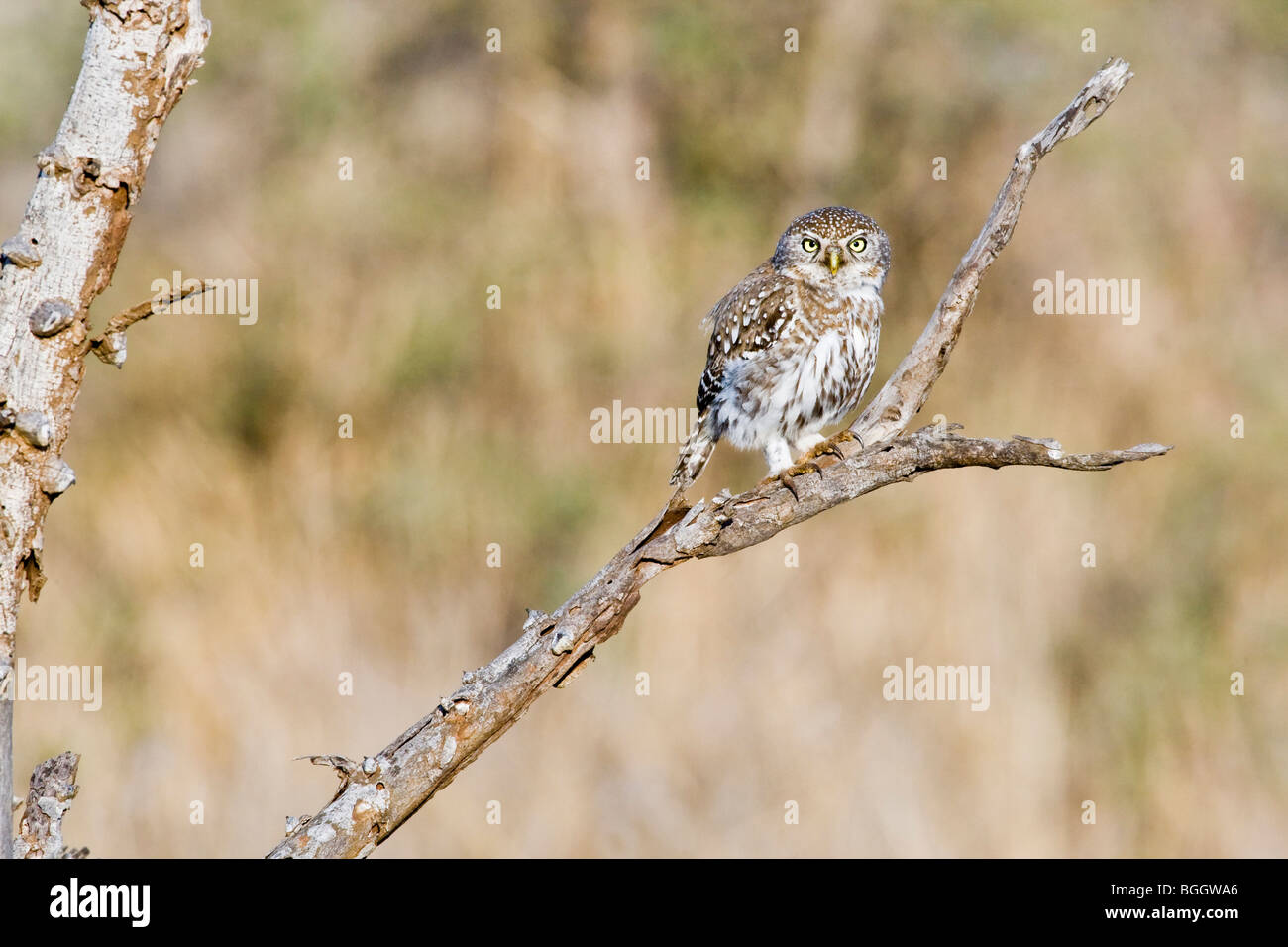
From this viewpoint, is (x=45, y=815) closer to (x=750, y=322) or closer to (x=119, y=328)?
(x=119, y=328)

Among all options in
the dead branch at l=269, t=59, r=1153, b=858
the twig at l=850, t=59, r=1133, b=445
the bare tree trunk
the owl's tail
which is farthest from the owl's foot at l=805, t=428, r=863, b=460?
the bare tree trunk

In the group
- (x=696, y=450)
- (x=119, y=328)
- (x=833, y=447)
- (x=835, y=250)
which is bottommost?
(x=119, y=328)

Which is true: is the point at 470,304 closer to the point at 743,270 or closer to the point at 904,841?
the point at 743,270

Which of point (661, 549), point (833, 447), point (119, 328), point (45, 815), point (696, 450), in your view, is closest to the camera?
point (119, 328)

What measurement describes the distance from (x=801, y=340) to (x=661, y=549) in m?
2.30

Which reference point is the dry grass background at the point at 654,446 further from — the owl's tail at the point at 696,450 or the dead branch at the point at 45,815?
the dead branch at the point at 45,815

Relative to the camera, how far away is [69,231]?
195 centimetres

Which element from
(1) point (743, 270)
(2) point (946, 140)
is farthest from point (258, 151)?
(2) point (946, 140)

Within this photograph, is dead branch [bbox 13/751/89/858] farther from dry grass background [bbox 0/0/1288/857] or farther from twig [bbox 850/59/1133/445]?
dry grass background [bbox 0/0/1288/857]

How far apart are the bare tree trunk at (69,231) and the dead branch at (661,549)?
0.58m

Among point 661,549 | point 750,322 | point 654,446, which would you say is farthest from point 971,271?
point 654,446

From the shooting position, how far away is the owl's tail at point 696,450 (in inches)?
202

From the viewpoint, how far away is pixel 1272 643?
315 inches

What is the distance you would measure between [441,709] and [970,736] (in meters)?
5.61
